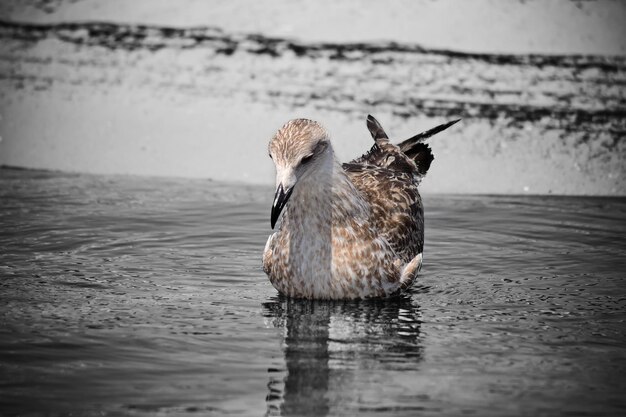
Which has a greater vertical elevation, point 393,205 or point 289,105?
point 289,105

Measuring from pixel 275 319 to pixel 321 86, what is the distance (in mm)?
5524

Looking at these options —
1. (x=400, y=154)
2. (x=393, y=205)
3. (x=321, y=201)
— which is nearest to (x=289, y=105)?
(x=400, y=154)

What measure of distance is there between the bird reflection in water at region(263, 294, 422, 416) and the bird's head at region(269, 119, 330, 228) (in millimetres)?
698

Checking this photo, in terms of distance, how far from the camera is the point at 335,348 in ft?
18.9

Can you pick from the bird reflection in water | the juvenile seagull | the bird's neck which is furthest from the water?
the bird's neck

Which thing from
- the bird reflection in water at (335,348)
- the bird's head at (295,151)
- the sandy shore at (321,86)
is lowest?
the bird reflection in water at (335,348)

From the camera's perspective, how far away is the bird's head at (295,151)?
A: 6.34m

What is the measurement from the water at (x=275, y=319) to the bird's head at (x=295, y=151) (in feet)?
2.73

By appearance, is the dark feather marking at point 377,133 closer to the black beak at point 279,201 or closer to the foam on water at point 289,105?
the foam on water at point 289,105

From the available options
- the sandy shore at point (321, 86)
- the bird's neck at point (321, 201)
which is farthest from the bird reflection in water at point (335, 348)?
the sandy shore at point (321, 86)

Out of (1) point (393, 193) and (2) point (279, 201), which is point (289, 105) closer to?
(1) point (393, 193)

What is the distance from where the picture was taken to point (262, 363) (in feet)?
17.9

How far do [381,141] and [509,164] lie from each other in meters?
2.22

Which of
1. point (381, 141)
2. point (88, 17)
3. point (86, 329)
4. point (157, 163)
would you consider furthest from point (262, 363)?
point (88, 17)
